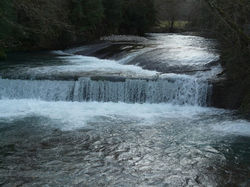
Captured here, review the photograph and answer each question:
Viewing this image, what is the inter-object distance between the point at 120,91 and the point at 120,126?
2816 millimetres

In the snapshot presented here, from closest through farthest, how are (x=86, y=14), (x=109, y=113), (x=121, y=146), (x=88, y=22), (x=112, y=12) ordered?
(x=121, y=146), (x=109, y=113), (x=86, y=14), (x=88, y=22), (x=112, y=12)

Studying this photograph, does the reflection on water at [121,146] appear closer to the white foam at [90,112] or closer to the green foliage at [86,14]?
the white foam at [90,112]

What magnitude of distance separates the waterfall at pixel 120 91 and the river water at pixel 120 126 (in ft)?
0.11

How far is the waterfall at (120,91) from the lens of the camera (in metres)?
11.6

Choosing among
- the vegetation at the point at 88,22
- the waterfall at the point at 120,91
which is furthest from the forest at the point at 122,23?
the waterfall at the point at 120,91

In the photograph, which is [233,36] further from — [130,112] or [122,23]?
[122,23]

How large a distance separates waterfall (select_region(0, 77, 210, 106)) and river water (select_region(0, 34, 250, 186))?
35 millimetres

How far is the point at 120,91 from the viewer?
11.8m

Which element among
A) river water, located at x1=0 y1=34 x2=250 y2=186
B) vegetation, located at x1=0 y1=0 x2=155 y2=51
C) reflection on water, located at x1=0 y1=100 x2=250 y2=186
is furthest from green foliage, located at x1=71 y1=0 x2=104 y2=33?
reflection on water, located at x1=0 y1=100 x2=250 y2=186

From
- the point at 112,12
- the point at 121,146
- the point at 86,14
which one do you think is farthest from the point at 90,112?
the point at 112,12

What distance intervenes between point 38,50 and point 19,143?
15020mm

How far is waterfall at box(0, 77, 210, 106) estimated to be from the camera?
11602 millimetres

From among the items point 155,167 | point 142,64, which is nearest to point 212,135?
point 155,167

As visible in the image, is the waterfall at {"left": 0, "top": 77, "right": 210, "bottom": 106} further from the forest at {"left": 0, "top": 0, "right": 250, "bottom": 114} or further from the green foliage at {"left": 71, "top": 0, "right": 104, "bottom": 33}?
the green foliage at {"left": 71, "top": 0, "right": 104, "bottom": 33}
